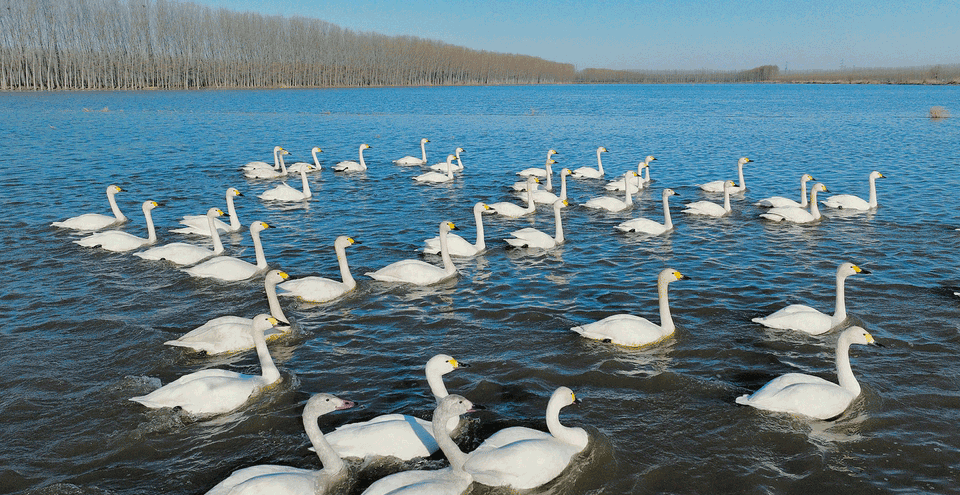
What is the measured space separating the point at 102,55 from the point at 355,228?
113 meters

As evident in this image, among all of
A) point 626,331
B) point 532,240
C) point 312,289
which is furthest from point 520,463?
point 532,240

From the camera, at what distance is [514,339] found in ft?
30.8

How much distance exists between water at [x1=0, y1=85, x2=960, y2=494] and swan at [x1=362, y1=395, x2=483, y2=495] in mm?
558

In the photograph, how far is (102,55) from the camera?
357ft

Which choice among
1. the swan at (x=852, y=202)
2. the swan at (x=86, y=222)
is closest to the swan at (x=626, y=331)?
the swan at (x=852, y=202)

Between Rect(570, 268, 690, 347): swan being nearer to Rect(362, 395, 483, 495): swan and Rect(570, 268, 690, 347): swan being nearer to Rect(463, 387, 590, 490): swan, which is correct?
Rect(463, 387, 590, 490): swan

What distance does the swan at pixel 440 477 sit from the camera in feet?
17.7

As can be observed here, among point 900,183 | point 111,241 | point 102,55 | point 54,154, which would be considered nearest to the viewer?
point 111,241

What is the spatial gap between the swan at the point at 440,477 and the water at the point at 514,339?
558 millimetres

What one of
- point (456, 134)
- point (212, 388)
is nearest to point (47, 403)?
point (212, 388)

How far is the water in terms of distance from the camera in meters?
6.45

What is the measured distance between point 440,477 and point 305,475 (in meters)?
1.12

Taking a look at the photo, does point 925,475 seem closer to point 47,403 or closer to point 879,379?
point 879,379

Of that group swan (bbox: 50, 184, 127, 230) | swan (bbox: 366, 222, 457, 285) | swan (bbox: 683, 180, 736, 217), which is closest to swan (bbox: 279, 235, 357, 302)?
swan (bbox: 366, 222, 457, 285)
